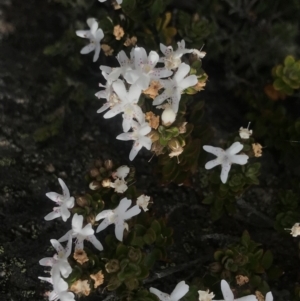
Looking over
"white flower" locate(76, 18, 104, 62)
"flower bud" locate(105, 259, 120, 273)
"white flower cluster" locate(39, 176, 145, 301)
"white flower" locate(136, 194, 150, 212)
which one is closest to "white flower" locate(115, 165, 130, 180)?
"white flower cluster" locate(39, 176, 145, 301)

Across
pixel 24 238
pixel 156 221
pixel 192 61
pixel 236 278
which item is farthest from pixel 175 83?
pixel 24 238

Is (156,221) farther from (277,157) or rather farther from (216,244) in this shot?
(277,157)

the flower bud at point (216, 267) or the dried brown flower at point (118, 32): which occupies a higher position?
the dried brown flower at point (118, 32)

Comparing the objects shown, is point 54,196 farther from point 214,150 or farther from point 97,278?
point 214,150

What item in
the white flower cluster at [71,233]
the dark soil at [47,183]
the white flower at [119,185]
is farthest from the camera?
the dark soil at [47,183]

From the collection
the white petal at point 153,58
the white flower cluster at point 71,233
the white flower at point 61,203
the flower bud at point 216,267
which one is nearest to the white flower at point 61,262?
the white flower cluster at point 71,233

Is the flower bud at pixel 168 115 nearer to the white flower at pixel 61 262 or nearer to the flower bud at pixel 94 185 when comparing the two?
the flower bud at pixel 94 185

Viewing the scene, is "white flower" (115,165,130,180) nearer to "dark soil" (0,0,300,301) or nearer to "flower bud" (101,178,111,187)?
"flower bud" (101,178,111,187)

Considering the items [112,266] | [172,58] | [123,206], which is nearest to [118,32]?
[172,58]
